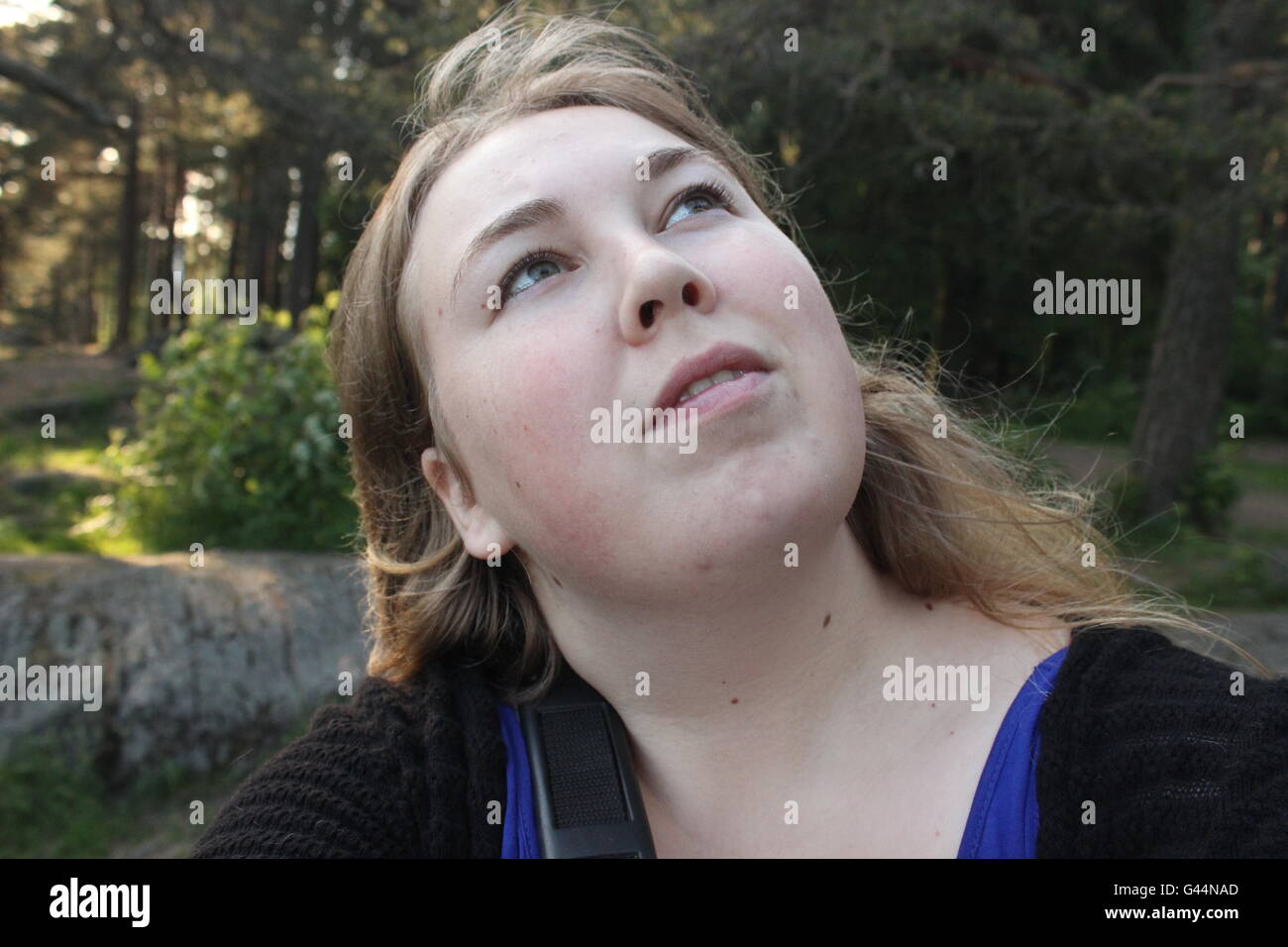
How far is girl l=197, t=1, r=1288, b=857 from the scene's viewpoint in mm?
1610

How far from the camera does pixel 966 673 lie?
1.82m

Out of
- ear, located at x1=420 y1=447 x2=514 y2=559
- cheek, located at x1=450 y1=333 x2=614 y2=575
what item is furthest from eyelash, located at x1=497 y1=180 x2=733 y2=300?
ear, located at x1=420 y1=447 x2=514 y2=559

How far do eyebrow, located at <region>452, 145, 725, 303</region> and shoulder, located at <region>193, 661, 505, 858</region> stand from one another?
2.44 feet

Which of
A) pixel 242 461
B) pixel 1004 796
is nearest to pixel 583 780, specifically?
pixel 1004 796

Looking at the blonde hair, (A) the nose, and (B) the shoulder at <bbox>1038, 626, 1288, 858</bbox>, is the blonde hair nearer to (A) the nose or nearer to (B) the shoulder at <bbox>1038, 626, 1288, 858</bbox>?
(B) the shoulder at <bbox>1038, 626, 1288, 858</bbox>

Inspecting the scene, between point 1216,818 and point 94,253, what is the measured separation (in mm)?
42998

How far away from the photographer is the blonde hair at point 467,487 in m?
2.04

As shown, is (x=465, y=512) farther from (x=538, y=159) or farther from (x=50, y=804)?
(x=50, y=804)

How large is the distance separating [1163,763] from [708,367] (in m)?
0.87

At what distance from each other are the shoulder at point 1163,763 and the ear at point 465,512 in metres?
1.00

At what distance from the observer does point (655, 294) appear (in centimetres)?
167

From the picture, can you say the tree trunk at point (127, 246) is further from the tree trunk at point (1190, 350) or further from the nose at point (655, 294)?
the nose at point (655, 294)
